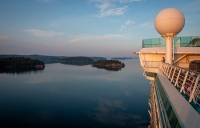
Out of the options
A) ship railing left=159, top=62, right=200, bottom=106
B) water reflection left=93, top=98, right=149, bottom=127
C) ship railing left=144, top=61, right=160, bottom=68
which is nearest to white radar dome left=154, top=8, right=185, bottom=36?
ship railing left=144, top=61, right=160, bottom=68

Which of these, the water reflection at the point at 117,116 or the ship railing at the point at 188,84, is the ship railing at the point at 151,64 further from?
the water reflection at the point at 117,116

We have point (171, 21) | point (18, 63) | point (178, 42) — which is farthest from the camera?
point (18, 63)

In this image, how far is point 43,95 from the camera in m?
50.3

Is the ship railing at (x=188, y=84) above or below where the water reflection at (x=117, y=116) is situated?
above

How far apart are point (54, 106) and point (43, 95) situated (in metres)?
11.9

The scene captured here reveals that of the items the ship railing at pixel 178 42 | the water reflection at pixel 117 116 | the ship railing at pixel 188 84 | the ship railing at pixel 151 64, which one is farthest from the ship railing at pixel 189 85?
the water reflection at pixel 117 116

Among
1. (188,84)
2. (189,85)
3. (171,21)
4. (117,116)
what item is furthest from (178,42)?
(117,116)

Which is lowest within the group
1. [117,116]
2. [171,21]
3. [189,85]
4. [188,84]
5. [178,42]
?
[117,116]

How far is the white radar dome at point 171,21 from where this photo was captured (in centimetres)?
1734

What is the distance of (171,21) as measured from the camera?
57.0ft

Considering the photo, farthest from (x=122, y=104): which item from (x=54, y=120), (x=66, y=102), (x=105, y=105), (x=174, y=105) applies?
(x=174, y=105)

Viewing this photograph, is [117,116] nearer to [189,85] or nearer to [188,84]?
[189,85]

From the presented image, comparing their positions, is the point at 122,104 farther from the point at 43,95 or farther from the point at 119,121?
the point at 43,95

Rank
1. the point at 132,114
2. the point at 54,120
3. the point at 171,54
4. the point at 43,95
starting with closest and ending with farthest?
the point at 171,54 < the point at 54,120 < the point at 132,114 < the point at 43,95
